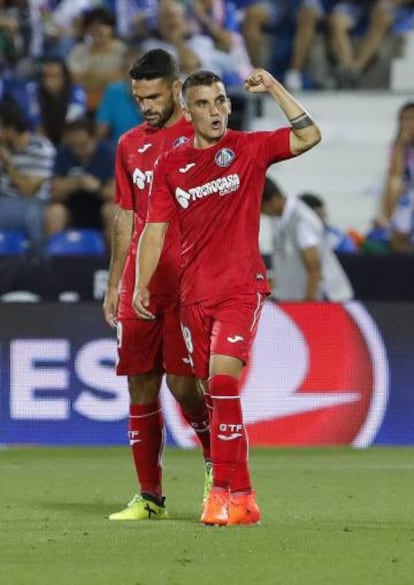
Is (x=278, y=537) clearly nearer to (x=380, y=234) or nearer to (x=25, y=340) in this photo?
(x=25, y=340)

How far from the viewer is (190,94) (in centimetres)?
819

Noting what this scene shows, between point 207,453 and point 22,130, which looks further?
point 22,130

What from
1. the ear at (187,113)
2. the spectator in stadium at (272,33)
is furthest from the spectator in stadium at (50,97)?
the ear at (187,113)

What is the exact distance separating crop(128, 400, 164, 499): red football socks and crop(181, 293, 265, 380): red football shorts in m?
0.61

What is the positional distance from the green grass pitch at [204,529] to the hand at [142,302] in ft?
3.21

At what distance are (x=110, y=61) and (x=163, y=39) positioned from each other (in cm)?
58

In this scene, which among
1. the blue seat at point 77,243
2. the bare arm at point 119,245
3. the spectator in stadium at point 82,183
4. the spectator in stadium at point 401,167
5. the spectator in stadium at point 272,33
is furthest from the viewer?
the spectator in stadium at point 272,33

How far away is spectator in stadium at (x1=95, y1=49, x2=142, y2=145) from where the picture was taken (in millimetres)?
17516

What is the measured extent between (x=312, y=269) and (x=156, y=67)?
19.5 feet

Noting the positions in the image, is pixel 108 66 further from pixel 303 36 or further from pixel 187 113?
pixel 187 113

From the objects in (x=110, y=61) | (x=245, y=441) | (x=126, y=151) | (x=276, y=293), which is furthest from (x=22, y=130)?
(x=245, y=441)

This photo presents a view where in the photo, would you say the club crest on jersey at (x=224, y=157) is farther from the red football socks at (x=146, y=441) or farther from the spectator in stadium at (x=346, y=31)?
the spectator in stadium at (x=346, y=31)

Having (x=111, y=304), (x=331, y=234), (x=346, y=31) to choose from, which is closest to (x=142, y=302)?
(x=111, y=304)

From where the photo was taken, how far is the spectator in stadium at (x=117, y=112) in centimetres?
1752
